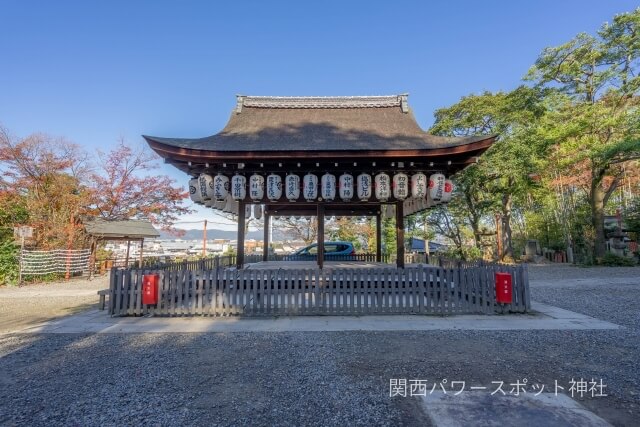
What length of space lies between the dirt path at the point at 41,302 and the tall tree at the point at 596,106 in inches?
925

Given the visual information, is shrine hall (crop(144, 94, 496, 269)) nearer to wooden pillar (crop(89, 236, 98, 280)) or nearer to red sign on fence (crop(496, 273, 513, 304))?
red sign on fence (crop(496, 273, 513, 304))

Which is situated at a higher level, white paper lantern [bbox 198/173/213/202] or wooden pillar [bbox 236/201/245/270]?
white paper lantern [bbox 198/173/213/202]

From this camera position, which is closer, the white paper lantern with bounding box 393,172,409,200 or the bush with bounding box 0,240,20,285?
the white paper lantern with bounding box 393,172,409,200

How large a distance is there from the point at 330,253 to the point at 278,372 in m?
12.3

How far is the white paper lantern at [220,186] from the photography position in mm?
8664

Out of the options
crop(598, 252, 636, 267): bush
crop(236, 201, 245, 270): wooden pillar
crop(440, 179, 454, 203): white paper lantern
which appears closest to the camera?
crop(440, 179, 454, 203): white paper lantern

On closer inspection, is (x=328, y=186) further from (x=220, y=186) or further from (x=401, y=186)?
(x=220, y=186)

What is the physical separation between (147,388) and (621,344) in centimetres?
740

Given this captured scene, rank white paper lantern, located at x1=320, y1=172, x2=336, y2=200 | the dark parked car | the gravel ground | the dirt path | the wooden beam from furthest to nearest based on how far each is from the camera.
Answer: the dark parked car, white paper lantern, located at x1=320, y1=172, x2=336, y2=200, the wooden beam, the dirt path, the gravel ground

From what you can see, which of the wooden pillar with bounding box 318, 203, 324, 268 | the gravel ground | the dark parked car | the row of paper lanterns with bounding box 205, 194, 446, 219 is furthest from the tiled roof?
the dark parked car

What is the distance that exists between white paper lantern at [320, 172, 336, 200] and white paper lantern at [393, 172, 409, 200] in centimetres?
180

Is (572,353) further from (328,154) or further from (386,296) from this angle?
(328,154)

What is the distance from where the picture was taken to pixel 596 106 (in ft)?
56.3

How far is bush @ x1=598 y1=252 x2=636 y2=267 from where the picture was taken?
1714 cm
